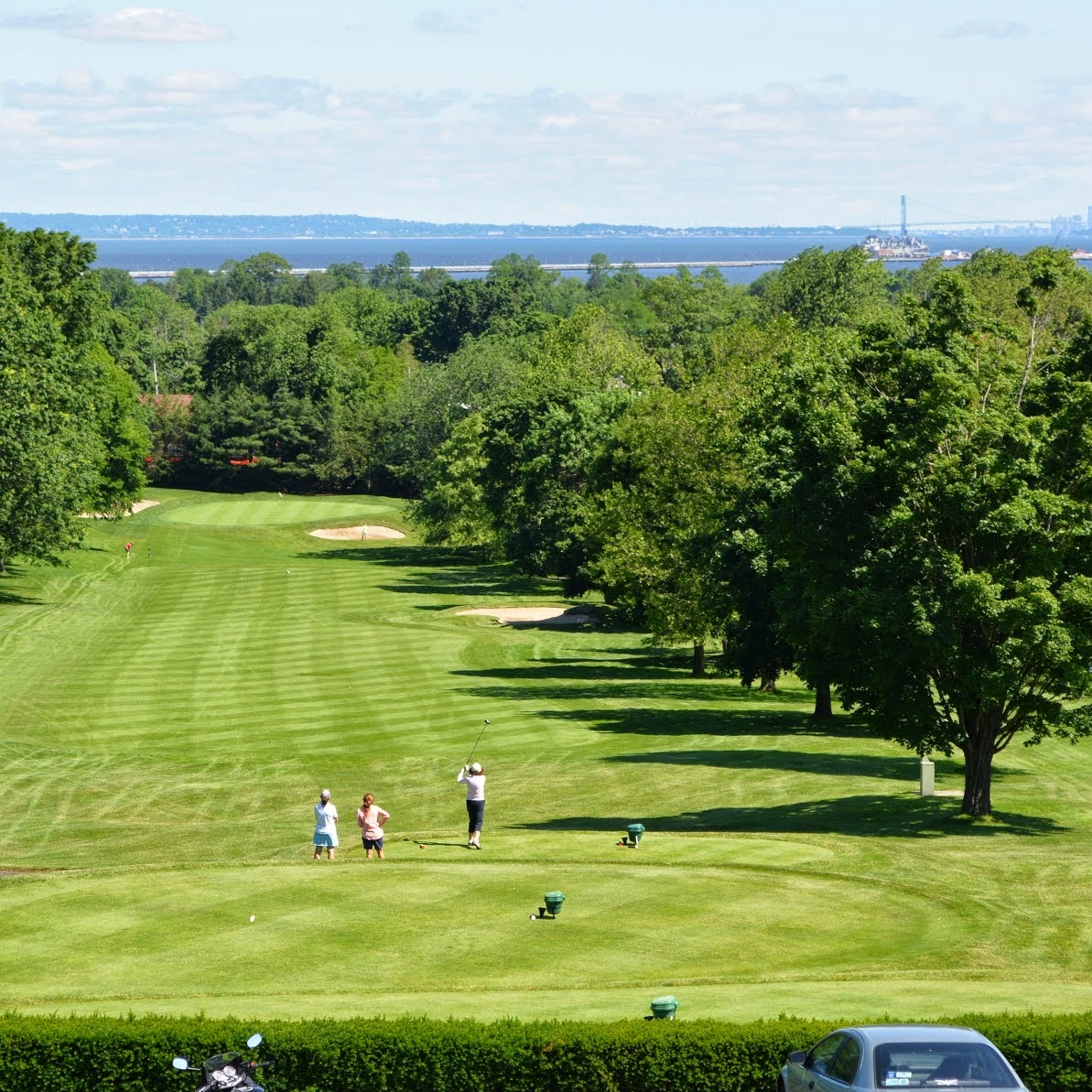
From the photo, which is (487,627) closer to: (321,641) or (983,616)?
(321,641)

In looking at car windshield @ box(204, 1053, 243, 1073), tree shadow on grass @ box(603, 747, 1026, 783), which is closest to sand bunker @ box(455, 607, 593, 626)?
tree shadow on grass @ box(603, 747, 1026, 783)

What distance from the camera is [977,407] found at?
139 feet

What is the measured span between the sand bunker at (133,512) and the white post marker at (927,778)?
87806mm

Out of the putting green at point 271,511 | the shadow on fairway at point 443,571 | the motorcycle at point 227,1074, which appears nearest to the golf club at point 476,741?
the motorcycle at point 227,1074

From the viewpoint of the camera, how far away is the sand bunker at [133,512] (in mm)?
125037

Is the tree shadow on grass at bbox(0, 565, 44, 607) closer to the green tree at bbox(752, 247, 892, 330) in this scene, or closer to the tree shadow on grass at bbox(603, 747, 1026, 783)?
the tree shadow on grass at bbox(603, 747, 1026, 783)

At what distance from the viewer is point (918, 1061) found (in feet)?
50.5

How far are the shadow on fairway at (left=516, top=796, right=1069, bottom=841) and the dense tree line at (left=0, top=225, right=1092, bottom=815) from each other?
1.26 metres

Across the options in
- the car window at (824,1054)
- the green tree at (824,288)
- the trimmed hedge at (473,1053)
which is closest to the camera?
the car window at (824,1054)

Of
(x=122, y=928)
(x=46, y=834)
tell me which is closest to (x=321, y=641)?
(x=46, y=834)

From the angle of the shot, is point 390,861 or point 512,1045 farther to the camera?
point 390,861

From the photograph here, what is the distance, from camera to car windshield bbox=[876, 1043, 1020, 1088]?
15195 millimetres

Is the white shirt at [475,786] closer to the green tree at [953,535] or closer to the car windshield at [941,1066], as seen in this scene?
the green tree at [953,535]

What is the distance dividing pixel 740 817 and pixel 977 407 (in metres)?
12.6
